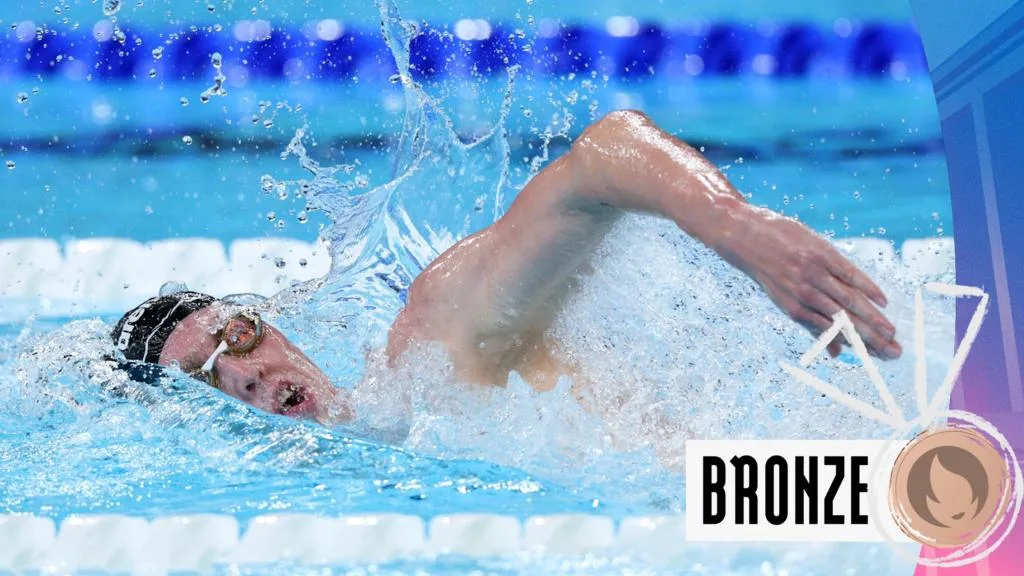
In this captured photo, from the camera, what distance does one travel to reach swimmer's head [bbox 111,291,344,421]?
1.51 m

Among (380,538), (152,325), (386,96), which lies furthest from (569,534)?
(386,96)

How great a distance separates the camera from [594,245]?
1193 mm

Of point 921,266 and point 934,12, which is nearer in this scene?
point 934,12

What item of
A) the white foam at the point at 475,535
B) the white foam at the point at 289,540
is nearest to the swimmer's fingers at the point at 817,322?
the white foam at the point at 475,535

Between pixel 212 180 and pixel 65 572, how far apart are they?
5.88 feet

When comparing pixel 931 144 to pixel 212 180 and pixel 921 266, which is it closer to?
pixel 921 266

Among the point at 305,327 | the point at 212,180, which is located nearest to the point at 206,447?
the point at 305,327

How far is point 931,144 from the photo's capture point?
2.85 meters

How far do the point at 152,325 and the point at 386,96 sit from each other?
4.97 ft

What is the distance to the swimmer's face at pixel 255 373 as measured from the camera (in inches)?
59.2

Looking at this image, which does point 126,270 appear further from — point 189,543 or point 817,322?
point 817,322

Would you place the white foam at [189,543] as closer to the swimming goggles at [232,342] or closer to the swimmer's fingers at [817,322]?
the swimming goggles at [232,342]

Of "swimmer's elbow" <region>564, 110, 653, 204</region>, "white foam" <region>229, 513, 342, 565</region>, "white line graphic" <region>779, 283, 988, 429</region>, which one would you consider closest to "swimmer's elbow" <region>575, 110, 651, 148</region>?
"swimmer's elbow" <region>564, 110, 653, 204</region>

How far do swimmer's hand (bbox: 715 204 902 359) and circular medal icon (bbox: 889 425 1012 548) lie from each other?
9.9 inches
